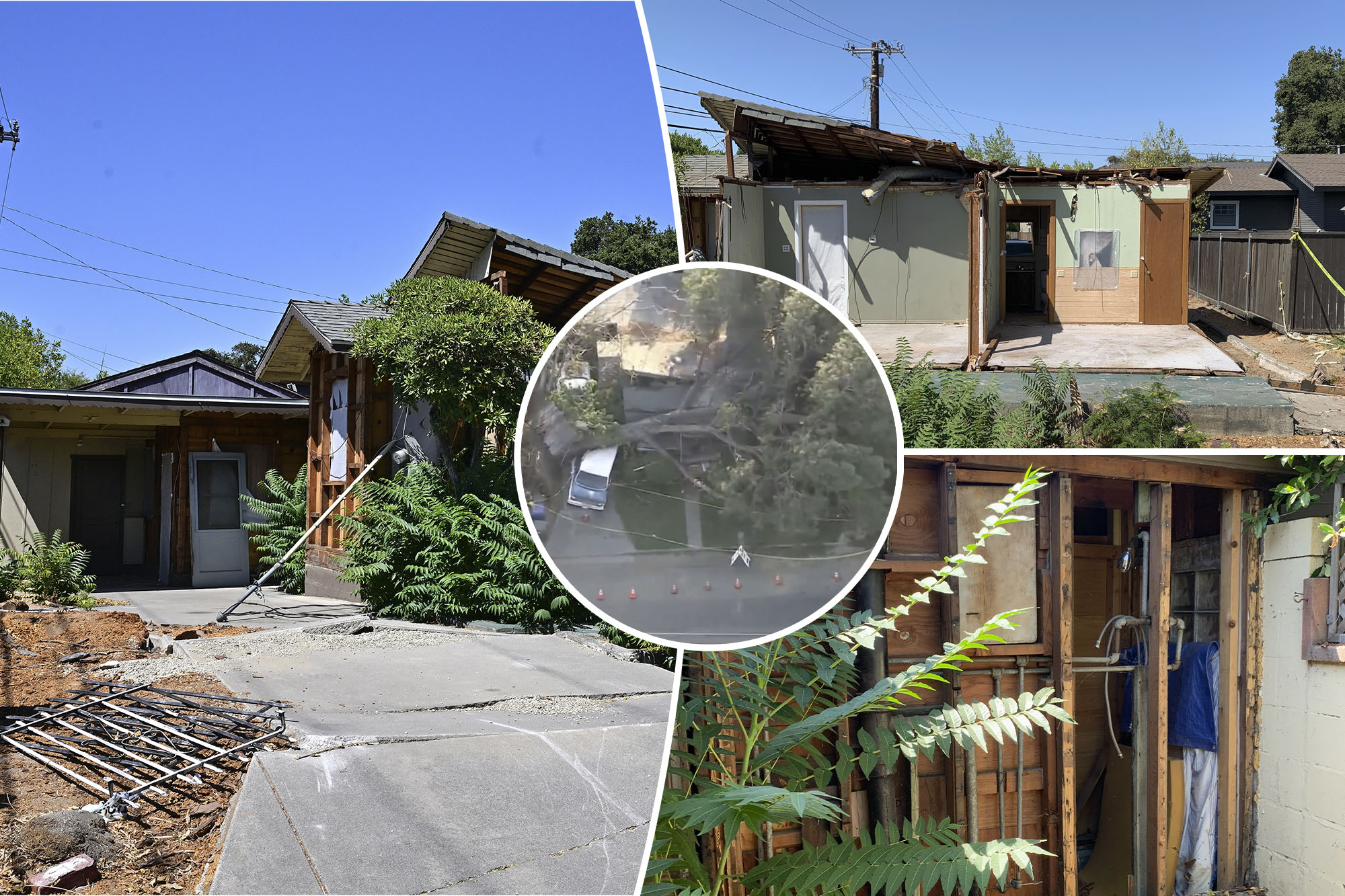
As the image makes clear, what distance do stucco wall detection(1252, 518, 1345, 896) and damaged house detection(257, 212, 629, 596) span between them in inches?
145

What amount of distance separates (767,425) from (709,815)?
856mm

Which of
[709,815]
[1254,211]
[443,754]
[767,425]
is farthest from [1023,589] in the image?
[1254,211]

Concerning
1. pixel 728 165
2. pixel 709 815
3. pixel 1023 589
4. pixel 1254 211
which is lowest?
pixel 709 815

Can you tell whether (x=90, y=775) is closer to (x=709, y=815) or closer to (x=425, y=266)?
(x=709, y=815)

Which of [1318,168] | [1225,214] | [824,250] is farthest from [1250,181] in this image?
[824,250]

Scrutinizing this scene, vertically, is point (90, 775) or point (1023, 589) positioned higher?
point (1023, 589)

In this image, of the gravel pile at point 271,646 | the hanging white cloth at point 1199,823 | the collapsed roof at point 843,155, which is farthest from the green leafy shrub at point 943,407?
the gravel pile at point 271,646

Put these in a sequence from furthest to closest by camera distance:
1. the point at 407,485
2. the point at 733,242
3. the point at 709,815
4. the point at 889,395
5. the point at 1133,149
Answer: the point at 407,485, the point at 1133,149, the point at 733,242, the point at 709,815, the point at 889,395

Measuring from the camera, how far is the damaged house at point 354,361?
716cm

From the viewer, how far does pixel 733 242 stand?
332 cm

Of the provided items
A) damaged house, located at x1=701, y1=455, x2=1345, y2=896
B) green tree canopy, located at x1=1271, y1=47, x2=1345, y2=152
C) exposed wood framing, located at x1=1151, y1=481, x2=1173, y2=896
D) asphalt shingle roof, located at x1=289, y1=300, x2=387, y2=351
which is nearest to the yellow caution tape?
green tree canopy, located at x1=1271, y1=47, x2=1345, y2=152

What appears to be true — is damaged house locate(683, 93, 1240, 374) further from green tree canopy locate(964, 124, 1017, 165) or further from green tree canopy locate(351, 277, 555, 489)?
green tree canopy locate(351, 277, 555, 489)

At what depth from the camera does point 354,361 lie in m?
11.0

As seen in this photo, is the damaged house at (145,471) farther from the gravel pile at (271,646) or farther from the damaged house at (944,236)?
the damaged house at (944,236)
